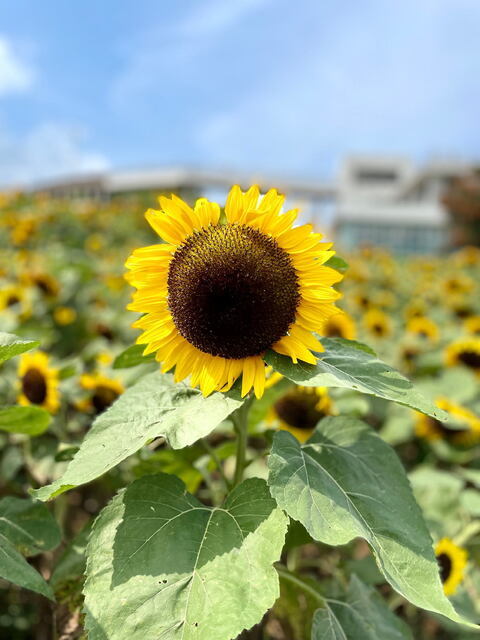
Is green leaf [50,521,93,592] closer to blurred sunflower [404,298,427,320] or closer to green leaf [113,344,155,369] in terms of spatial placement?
green leaf [113,344,155,369]

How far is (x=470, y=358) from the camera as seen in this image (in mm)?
3166

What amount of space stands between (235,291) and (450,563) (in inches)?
39.4

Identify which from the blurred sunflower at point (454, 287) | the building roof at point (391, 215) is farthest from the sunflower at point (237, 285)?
the building roof at point (391, 215)

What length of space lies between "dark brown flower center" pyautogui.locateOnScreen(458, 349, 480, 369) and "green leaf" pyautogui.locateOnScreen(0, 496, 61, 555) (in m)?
2.53

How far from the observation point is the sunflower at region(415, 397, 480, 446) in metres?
2.32

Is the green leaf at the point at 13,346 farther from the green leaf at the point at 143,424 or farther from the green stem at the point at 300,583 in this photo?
the green stem at the point at 300,583

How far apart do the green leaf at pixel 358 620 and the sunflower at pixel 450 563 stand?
38 centimetres

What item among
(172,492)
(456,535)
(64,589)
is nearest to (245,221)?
(172,492)

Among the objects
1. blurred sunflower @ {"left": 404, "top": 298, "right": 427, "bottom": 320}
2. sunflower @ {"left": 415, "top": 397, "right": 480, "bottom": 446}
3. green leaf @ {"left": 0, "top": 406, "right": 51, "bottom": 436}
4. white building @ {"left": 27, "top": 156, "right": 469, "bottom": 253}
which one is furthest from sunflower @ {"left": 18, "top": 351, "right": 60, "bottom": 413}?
white building @ {"left": 27, "top": 156, "right": 469, "bottom": 253}

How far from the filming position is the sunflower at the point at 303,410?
1868 mm

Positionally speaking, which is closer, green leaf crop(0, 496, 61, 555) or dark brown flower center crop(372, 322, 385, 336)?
green leaf crop(0, 496, 61, 555)

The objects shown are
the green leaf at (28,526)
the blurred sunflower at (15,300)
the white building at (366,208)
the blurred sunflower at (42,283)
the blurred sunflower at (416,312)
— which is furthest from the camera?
the white building at (366,208)

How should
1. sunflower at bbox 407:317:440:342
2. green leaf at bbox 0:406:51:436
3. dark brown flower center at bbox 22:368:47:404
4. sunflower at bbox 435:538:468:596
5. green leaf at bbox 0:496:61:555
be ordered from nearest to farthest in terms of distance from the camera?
green leaf at bbox 0:496:61:555, green leaf at bbox 0:406:51:436, sunflower at bbox 435:538:468:596, dark brown flower center at bbox 22:368:47:404, sunflower at bbox 407:317:440:342

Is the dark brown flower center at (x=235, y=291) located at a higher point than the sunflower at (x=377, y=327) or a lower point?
higher
